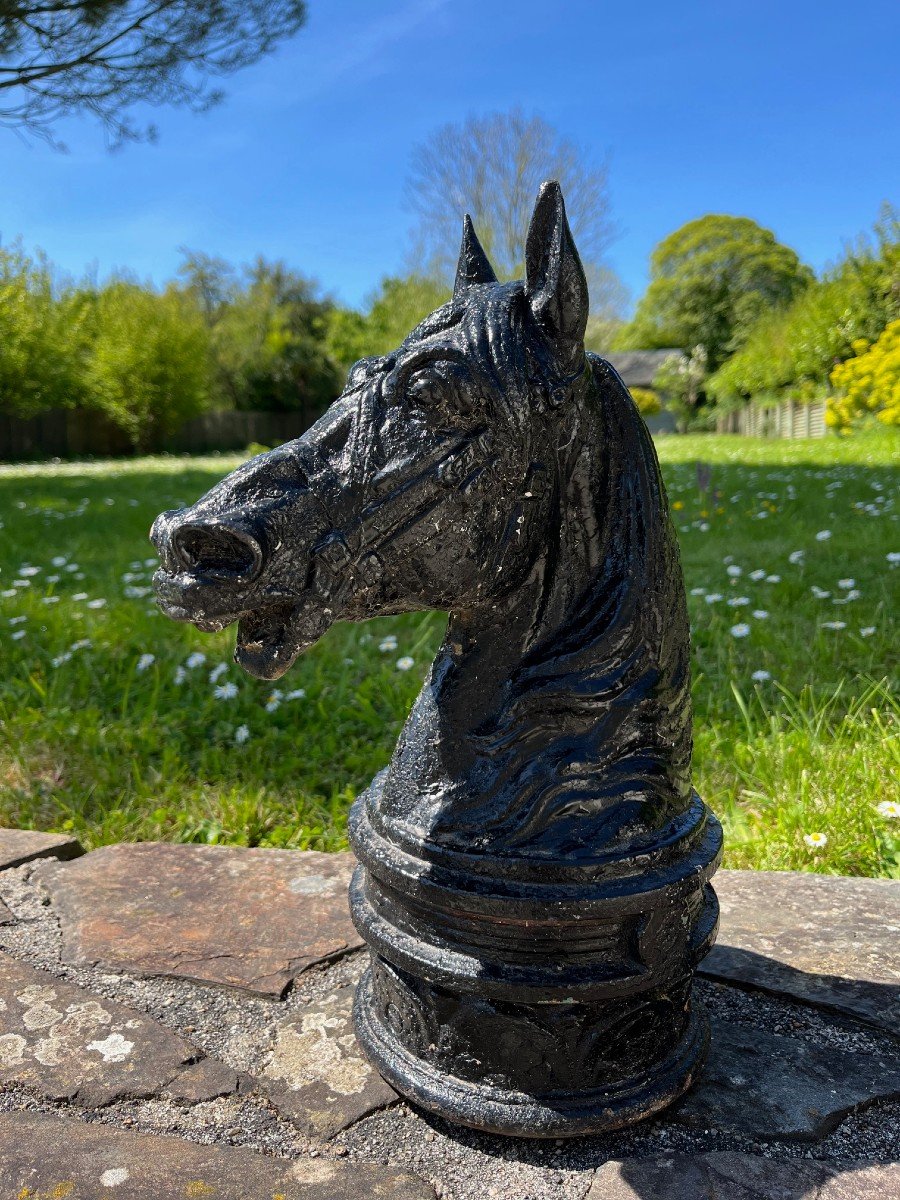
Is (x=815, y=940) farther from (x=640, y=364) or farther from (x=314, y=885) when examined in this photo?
(x=640, y=364)

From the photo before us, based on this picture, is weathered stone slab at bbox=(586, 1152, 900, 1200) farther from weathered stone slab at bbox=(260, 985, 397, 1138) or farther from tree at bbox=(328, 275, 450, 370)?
tree at bbox=(328, 275, 450, 370)

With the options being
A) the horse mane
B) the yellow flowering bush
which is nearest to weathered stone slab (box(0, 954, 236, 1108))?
the horse mane

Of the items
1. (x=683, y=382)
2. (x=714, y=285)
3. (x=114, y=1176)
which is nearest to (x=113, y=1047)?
(x=114, y=1176)

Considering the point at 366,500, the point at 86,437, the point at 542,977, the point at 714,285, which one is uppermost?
the point at 714,285

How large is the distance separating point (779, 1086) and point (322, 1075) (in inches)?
28.3

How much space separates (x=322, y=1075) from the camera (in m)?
1.48

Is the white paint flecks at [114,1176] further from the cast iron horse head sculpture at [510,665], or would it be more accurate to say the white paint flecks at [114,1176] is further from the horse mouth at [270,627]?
the horse mouth at [270,627]

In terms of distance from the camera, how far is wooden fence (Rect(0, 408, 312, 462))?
22.0 metres

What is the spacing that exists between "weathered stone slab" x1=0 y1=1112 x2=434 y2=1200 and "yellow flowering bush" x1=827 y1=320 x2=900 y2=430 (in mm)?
9786

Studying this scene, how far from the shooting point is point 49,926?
1928 millimetres

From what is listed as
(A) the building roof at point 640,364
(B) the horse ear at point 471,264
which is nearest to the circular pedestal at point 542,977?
(B) the horse ear at point 471,264

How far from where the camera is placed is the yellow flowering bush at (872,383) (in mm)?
10258

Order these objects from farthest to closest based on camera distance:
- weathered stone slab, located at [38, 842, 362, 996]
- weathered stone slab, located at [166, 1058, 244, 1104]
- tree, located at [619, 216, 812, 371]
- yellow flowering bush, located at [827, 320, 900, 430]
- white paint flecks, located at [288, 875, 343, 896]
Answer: tree, located at [619, 216, 812, 371] → yellow flowering bush, located at [827, 320, 900, 430] → white paint flecks, located at [288, 875, 343, 896] → weathered stone slab, located at [38, 842, 362, 996] → weathered stone slab, located at [166, 1058, 244, 1104]

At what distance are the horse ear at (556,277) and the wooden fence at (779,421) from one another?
16254 millimetres
